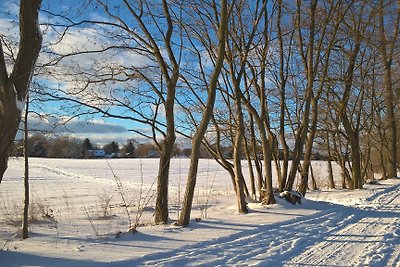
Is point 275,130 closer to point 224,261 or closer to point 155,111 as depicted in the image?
point 155,111

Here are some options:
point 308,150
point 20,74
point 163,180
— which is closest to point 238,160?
point 163,180

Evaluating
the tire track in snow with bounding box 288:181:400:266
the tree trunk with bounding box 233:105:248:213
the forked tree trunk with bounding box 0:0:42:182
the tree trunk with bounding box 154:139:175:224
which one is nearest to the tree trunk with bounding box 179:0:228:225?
the tree trunk with bounding box 154:139:175:224

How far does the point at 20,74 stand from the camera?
14.7 ft

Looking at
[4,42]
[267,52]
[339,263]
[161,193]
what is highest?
[267,52]

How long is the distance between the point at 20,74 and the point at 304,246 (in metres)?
4.64

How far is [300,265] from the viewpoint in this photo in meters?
4.92

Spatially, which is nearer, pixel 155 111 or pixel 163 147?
pixel 163 147

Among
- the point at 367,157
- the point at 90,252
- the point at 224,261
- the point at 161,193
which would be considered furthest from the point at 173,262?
the point at 367,157

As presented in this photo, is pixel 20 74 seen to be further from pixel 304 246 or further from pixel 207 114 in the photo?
pixel 304 246

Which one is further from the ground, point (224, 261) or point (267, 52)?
point (267, 52)

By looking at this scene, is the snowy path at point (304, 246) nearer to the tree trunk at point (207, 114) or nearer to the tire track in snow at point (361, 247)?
the tire track in snow at point (361, 247)

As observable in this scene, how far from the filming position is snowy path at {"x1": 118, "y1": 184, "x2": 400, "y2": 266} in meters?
5.03

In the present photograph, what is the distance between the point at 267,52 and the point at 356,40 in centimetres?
627

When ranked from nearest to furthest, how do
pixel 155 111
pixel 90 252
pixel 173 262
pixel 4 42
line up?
pixel 173 262
pixel 90 252
pixel 4 42
pixel 155 111
